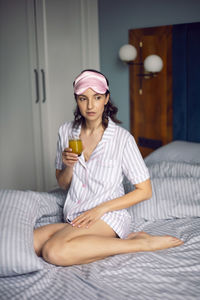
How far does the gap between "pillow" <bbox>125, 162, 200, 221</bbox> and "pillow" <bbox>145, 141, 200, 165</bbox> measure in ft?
0.97

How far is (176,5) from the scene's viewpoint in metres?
3.00

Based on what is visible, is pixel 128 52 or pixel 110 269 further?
pixel 128 52

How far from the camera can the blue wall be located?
299 centimetres

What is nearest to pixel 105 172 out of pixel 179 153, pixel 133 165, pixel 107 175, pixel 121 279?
pixel 107 175

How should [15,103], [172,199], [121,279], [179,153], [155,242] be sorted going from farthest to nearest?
1. [15,103]
2. [179,153]
3. [172,199]
4. [155,242]
5. [121,279]

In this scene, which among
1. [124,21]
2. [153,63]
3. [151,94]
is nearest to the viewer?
[153,63]

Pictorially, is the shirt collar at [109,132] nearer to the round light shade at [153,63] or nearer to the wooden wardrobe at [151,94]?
the round light shade at [153,63]

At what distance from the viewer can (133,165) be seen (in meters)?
1.84

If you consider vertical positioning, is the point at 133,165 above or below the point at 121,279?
above

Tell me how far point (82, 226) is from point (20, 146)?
2.02 metres

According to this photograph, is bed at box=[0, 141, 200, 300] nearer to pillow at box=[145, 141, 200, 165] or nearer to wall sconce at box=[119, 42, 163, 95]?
pillow at box=[145, 141, 200, 165]

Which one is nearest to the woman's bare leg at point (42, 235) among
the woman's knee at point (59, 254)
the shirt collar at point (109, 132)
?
the woman's knee at point (59, 254)

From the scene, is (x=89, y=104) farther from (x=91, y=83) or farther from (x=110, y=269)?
(x=110, y=269)

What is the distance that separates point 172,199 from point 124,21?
196cm
